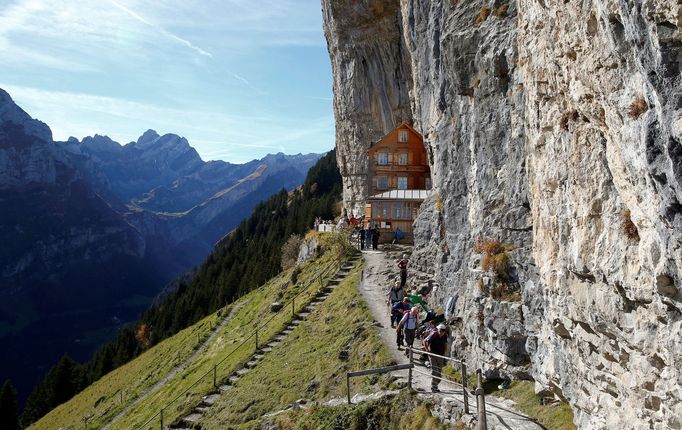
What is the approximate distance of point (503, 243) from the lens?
18.9 m

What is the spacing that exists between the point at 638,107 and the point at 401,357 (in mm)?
16013

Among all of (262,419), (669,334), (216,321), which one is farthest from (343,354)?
(216,321)

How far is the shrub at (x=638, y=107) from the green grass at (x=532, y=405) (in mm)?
8375

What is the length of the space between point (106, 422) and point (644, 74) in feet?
143

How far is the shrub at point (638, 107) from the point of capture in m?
8.50

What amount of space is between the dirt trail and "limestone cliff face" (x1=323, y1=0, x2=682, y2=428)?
1340 millimetres

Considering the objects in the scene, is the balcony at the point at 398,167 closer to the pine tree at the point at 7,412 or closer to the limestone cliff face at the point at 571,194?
the limestone cliff face at the point at 571,194

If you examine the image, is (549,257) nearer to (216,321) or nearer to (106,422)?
(106,422)

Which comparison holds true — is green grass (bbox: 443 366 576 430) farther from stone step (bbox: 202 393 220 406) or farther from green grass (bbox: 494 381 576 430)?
stone step (bbox: 202 393 220 406)

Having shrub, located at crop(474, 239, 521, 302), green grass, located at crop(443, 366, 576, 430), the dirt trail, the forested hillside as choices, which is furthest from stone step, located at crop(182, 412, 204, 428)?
the forested hillside

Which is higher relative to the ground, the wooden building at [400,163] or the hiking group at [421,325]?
the wooden building at [400,163]

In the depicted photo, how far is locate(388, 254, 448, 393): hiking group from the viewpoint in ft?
63.6

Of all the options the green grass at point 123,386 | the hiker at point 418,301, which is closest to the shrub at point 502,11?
the hiker at point 418,301

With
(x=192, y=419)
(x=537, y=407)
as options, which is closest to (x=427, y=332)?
(x=537, y=407)
